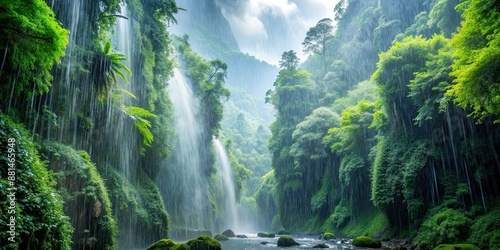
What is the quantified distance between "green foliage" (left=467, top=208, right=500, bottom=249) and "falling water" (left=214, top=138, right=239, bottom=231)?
3361 cm

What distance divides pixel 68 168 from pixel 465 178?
17655 mm

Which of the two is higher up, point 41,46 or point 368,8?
point 368,8

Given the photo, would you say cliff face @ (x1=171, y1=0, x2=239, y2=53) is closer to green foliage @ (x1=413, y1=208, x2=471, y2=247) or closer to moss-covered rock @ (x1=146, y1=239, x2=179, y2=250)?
moss-covered rock @ (x1=146, y1=239, x2=179, y2=250)

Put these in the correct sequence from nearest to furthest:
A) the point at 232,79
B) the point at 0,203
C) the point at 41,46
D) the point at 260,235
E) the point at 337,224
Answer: the point at 0,203, the point at 41,46, the point at 337,224, the point at 260,235, the point at 232,79

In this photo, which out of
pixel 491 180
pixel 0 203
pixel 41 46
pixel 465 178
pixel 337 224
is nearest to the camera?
pixel 0 203

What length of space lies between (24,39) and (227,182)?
3973cm

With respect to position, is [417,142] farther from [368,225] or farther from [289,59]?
[289,59]

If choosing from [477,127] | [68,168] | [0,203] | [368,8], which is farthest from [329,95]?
[0,203]

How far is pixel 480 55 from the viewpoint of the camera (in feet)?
28.0

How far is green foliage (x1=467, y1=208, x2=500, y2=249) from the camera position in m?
10.3

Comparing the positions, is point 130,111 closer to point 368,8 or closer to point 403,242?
point 403,242

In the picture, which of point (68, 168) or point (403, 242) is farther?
point (403, 242)

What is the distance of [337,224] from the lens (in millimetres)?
27016

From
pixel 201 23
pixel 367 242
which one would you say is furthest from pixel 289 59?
pixel 201 23
